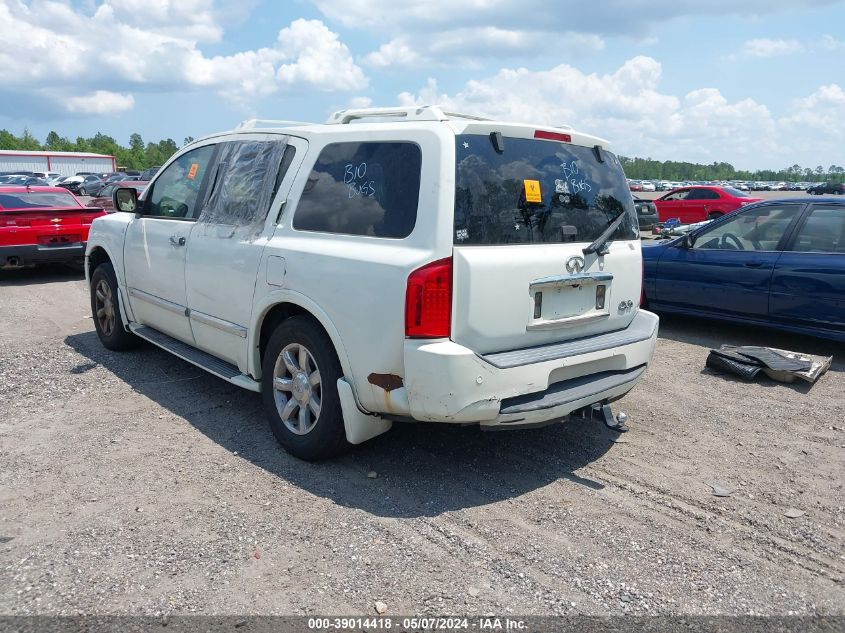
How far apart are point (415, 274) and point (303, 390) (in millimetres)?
1190

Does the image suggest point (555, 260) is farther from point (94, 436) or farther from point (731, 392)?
point (94, 436)

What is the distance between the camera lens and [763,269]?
6902 mm

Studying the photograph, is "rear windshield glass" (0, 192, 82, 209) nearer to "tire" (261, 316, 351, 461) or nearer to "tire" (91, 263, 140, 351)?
"tire" (91, 263, 140, 351)

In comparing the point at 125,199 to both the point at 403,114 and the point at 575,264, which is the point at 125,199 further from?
the point at 575,264

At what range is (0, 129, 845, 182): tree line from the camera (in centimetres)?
12169

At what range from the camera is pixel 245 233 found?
14.8ft

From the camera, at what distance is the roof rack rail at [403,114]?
12.3 feet

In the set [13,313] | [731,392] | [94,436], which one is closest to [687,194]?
[731,392]

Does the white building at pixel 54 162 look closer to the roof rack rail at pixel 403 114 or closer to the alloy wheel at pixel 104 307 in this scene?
the alloy wheel at pixel 104 307

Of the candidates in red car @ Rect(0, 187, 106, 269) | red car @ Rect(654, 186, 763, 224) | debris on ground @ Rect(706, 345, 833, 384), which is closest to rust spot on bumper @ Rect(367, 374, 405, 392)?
debris on ground @ Rect(706, 345, 833, 384)

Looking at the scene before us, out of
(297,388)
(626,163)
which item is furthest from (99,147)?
(297,388)

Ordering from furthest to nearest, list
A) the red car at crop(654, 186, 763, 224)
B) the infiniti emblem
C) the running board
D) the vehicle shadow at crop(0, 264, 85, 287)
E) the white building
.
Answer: the white building, the red car at crop(654, 186, 763, 224), the vehicle shadow at crop(0, 264, 85, 287), the running board, the infiniti emblem

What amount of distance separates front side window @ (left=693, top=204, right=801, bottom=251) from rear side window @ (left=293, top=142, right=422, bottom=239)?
4.98 metres

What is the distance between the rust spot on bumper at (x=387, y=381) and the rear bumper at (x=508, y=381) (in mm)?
31
